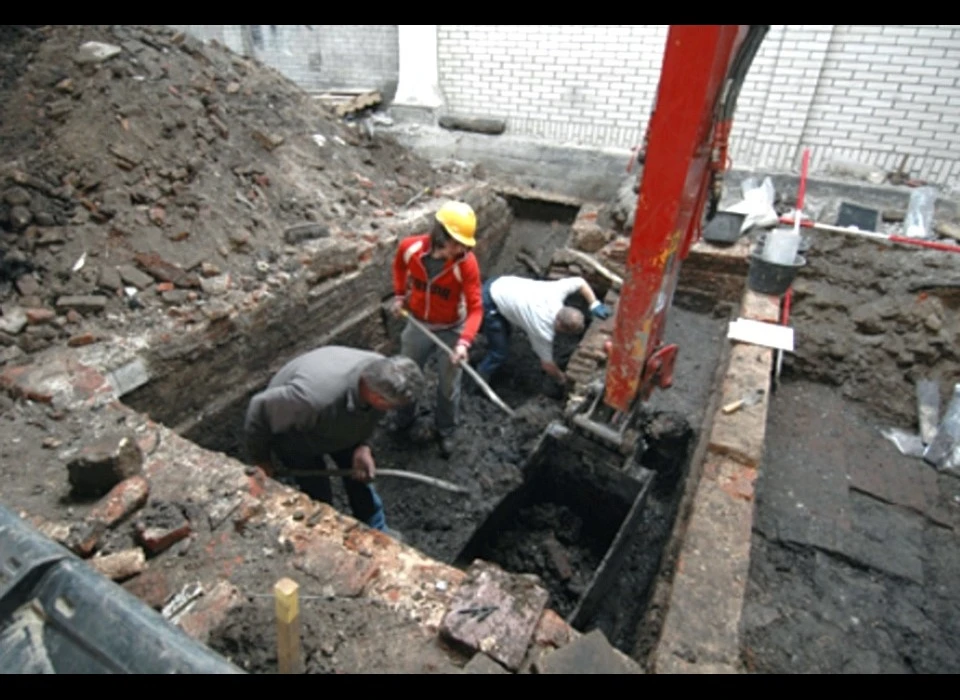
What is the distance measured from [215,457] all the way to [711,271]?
14.9 feet

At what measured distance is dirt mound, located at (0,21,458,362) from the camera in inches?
138

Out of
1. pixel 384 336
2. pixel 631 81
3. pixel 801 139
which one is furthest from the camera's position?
pixel 631 81

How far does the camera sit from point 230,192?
4539 millimetres

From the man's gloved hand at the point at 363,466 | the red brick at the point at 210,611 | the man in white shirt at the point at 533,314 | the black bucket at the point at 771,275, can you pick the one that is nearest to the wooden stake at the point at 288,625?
the red brick at the point at 210,611

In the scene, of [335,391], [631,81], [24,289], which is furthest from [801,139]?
[24,289]

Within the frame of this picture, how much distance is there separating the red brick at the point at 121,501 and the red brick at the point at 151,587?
12.2 inches

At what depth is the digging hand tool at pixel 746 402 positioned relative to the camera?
11.5 feet

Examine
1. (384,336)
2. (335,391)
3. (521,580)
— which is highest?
(335,391)

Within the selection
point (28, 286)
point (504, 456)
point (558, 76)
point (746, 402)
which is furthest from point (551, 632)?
point (558, 76)

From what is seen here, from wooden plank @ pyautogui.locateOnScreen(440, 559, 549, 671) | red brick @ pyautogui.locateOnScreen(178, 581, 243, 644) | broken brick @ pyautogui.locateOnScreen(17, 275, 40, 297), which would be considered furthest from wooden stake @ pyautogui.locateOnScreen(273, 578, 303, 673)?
broken brick @ pyautogui.locateOnScreen(17, 275, 40, 297)

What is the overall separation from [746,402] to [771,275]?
1722 millimetres

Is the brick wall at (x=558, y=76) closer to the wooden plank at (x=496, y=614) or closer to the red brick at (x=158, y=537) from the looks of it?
the wooden plank at (x=496, y=614)

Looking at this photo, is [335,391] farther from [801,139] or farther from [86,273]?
[801,139]
